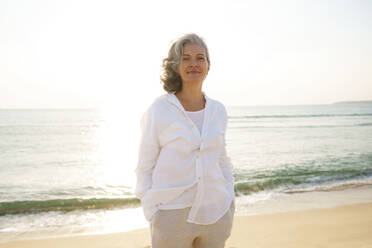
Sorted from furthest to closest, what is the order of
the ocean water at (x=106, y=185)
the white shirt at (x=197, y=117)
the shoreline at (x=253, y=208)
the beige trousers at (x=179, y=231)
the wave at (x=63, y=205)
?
the wave at (x=63, y=205) < the ocean water at (x=106, y=185) < the shoreline at (x=253, y=208) < the white shirt at (x=197, y=117) < the beige trousers at (x=179, y=231)

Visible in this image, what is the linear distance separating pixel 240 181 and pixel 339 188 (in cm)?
258

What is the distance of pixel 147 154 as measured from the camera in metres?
1.89

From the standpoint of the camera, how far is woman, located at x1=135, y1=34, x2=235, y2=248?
1.82 m

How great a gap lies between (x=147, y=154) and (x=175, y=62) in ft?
2.06

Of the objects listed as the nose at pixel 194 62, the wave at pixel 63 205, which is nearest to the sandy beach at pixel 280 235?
the wave at pixel 63 205

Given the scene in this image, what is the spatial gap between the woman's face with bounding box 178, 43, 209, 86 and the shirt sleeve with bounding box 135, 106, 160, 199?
13.2 inches

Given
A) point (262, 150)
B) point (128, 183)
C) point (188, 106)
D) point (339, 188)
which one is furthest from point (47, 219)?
point (262, 150)

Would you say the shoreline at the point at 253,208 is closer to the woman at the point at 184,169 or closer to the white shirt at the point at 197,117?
the woman at the point at 184,169

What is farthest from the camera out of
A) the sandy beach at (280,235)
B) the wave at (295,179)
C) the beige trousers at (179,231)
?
the wave at (295,179)

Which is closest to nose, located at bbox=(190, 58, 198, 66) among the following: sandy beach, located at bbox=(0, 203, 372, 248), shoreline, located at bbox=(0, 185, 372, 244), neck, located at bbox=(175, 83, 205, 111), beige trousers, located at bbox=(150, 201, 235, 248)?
neck, located at bbox=(175, 83, 205, 111)

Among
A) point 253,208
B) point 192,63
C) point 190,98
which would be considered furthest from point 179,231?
point 253,208

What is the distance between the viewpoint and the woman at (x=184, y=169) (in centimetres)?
182

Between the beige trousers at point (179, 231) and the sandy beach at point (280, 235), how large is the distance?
2.55 metres

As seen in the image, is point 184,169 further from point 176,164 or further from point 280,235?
point 280,235
